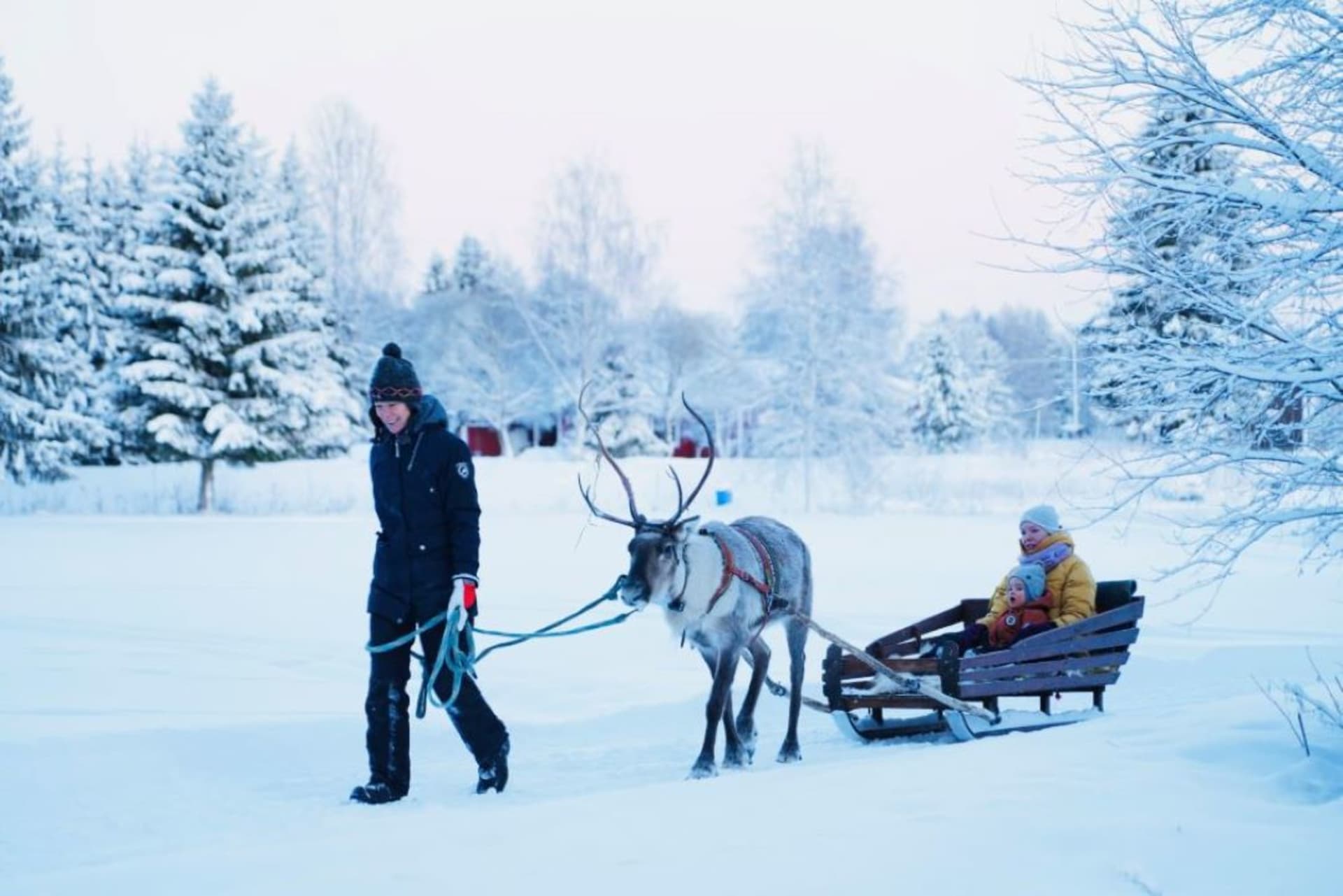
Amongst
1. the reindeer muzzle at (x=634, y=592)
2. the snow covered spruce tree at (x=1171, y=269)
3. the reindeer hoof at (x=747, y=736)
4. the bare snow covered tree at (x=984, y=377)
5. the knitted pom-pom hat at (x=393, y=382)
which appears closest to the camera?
the snow covered spruce tree at (x=1171, y=269)

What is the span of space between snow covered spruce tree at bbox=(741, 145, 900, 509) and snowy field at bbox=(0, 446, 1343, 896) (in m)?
13.2

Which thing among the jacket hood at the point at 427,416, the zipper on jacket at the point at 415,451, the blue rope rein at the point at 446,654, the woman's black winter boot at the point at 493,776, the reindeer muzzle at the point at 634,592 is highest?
the jacket hood at the point at 427,416

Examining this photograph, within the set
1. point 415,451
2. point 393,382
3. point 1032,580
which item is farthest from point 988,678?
point 393,382

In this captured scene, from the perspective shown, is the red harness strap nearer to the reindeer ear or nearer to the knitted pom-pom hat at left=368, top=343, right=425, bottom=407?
the reindeer ear

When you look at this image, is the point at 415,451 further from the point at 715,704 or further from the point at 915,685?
the point at 915,685

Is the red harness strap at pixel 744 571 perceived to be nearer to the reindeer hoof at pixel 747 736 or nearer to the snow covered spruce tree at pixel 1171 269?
the reindeer hoof at pixel 747 736

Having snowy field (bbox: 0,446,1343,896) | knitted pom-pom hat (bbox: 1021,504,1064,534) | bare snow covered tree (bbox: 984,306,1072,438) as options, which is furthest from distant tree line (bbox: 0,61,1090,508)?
knitted pom-pom hat (bbox: 1021,504,1064,534)

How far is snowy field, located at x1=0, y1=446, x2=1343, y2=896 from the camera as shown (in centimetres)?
399

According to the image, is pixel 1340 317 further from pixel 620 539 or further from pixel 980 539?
pixel 620 539

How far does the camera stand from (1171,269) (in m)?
6.21

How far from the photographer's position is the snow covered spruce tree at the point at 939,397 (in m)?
63.8

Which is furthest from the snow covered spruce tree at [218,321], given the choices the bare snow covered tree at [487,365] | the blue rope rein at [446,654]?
the bare snow covered tree at [487,365]

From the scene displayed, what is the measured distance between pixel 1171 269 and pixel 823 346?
24.6 m

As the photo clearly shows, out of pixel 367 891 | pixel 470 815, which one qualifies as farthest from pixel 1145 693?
pixel 367 891
